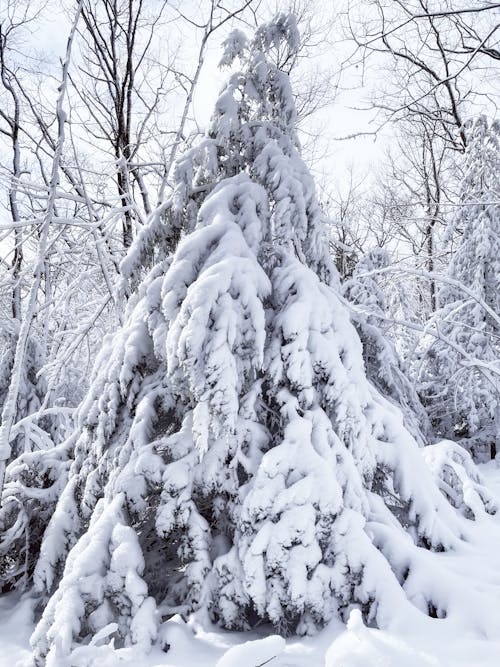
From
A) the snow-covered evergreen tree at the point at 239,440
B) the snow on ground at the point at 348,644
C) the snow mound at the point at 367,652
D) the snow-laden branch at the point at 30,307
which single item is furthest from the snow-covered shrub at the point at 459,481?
the snow-laden branch at the point at 30,307

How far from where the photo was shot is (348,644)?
1997mm

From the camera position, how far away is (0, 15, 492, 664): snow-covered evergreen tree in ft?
9.37

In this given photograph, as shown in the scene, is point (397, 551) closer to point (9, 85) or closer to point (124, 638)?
point (124, 638)

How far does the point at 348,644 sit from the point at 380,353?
3.13 metres

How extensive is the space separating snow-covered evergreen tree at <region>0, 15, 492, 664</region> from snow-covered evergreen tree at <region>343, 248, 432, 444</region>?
84cm

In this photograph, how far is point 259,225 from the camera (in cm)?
Answer: 354

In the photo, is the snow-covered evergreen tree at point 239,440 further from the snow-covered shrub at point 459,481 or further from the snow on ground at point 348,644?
the snow-covered shrub at point 459,481

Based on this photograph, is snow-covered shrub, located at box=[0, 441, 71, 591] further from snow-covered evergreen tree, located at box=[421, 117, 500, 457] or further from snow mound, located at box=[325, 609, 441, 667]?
snow-covered evergreen tree, located at box=[421, 117, 500, 457]

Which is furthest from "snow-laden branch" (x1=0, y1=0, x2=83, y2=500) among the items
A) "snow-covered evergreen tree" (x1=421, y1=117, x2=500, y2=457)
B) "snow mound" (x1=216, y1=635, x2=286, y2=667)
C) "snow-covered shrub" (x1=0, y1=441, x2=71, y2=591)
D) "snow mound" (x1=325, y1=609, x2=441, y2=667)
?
"snow-covered evergreen tree" (x1=421, y1=117, x2=500, y2=457)

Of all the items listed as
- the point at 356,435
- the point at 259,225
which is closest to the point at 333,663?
the point at 356,435

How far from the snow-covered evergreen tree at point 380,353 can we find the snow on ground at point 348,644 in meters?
1.94

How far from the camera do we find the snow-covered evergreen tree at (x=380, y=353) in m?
4.77

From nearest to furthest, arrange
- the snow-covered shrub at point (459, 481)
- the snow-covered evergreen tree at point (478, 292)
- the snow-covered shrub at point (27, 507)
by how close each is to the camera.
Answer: the snow-covered shrub at point (27, 507)
the snow-covered shrub at point (459, 481)
the snow-covered evergreen tree at point (478, 292)

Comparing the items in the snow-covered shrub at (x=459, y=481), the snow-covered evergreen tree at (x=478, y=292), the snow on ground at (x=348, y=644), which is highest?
the snow-covered evergreen tree at (x=478, y=292)
